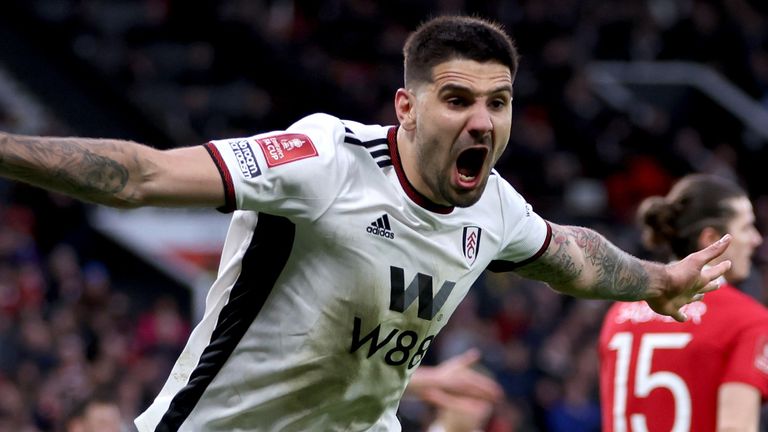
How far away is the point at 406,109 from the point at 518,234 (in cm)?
68

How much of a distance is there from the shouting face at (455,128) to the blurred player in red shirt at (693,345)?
5.54 ft

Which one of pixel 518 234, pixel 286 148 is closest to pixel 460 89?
pixel 286 148

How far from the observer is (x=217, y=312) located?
15.1 ft

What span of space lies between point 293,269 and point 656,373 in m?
2.15

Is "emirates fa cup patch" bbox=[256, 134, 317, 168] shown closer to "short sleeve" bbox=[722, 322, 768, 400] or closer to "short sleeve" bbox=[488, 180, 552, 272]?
"short sleeve" bbox=[488, 180, 552, 272]

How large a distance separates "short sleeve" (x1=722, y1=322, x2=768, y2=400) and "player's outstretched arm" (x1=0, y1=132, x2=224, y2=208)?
2577 mm

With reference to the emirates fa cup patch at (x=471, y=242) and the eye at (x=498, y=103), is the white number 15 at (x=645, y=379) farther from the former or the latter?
the eye at (x=498, y=103)

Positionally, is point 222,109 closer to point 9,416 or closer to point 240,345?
point 9,416

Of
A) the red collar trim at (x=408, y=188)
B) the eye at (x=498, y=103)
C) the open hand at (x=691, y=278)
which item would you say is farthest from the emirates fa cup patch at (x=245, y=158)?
the open hand at (x=691, y=278)

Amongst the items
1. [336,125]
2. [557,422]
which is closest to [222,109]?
[557,422]

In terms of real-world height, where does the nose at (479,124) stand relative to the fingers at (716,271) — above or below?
above

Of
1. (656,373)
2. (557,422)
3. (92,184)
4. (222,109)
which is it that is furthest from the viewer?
(222,109)

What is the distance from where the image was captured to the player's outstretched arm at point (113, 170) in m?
3.63

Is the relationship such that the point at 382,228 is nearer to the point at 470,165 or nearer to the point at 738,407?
the point at 470,165
